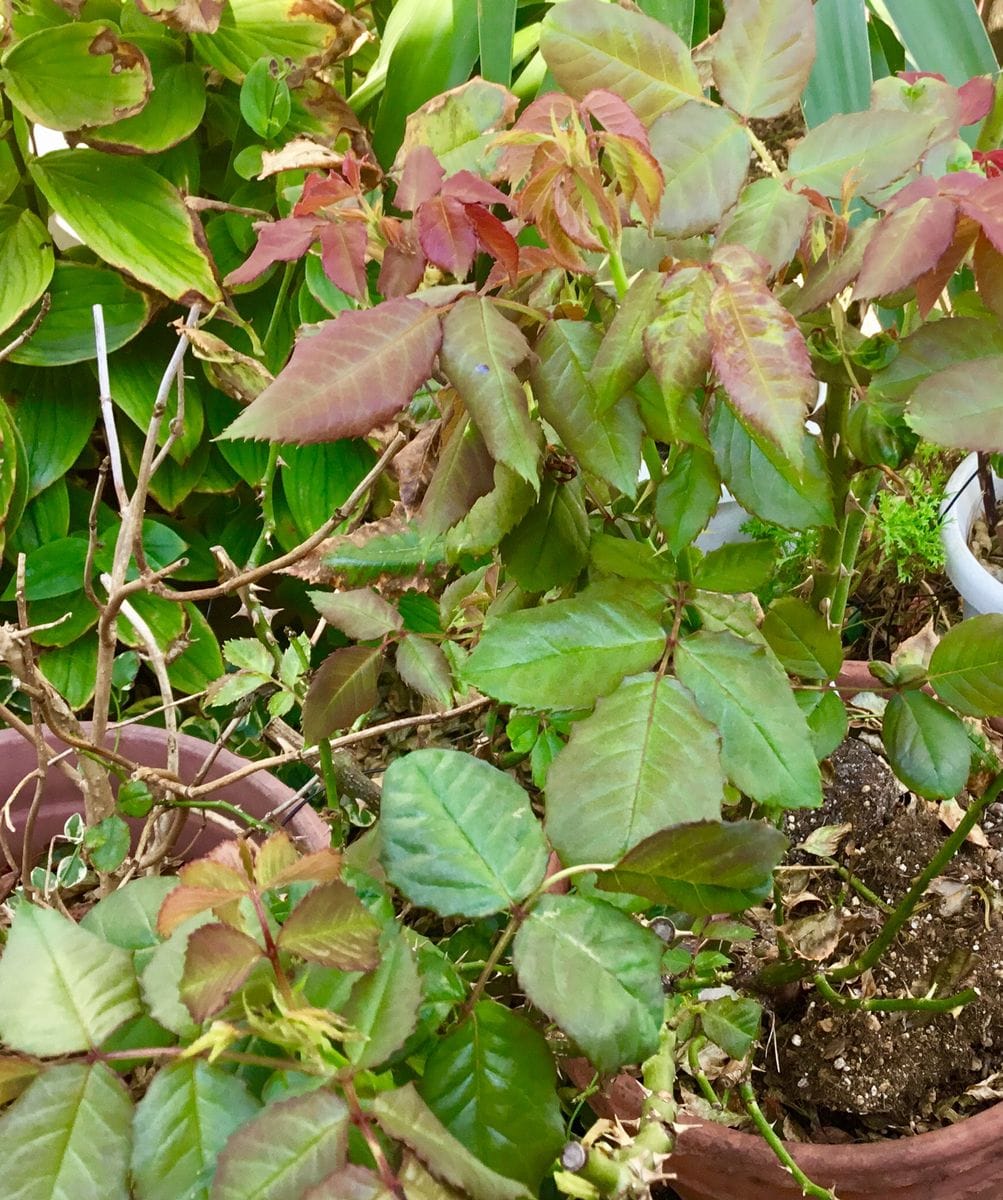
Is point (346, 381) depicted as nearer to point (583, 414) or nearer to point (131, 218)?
point (583, 414)

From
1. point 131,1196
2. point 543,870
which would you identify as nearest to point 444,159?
point 543,870

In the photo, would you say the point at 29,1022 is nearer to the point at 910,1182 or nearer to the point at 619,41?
the point at 619,41

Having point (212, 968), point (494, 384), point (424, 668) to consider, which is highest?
point (494, 384)

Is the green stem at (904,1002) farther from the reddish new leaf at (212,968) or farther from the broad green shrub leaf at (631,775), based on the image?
the reddish new leaf at (212,968)

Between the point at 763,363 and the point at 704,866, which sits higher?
Answer: the point at 763,363

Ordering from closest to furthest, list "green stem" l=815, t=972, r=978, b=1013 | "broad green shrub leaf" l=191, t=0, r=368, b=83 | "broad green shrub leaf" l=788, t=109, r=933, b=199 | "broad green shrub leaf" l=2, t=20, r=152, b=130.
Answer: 1. "broad green shrub leaf" l=788, t=109, r=933, b=199
2. "green stem" l=815, t=972, r=978, b=1013
3. "broad green shrub leaf" l=2, t=20, r=152, b=130
4. "broad green shrub leaf" l=191, t=0, r=368, b=83

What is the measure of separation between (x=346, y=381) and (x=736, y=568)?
20cm

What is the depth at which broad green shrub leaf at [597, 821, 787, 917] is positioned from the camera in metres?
0.32

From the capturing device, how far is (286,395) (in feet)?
1.04

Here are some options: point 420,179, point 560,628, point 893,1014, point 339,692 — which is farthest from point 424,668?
point 893,1014

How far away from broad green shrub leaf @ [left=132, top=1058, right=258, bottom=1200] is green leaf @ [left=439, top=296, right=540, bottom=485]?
0.21 metres

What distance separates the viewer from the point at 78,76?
1115 mm

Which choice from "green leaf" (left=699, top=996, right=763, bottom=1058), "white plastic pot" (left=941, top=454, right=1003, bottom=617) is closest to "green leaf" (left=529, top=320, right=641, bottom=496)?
"green leaf" (left=699, top=996, right=763, bottom=1058)

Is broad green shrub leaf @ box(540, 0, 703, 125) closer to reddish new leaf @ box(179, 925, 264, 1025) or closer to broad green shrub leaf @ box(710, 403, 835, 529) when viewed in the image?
broad green shrub leaf @ box(710, 403, 835, 529)
